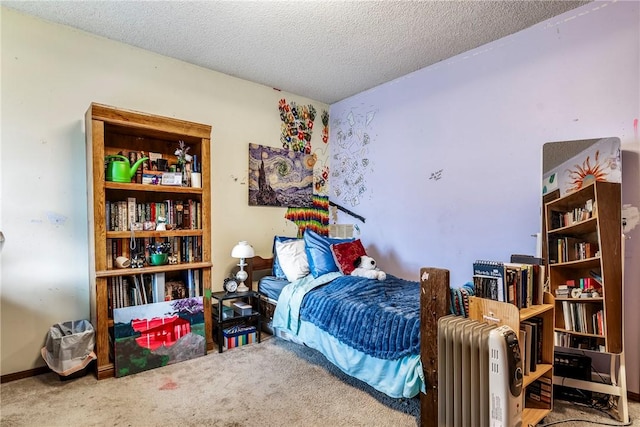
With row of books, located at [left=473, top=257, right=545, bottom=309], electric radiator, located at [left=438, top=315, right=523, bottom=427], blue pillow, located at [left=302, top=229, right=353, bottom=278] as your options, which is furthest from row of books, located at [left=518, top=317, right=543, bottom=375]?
blue pillow, located at [left=302, top=229, right=353, bottom=278]

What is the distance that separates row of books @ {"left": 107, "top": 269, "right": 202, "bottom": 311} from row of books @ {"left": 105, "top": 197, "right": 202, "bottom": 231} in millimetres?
400

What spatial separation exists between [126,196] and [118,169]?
32cm

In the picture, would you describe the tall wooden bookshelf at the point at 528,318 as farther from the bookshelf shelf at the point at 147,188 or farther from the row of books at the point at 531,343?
the bookshelf shelf at the point at 147,188

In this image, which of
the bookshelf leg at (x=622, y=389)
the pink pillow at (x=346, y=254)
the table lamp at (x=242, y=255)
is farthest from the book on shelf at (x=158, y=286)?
the bookshelf leg at (x=622, y=389)

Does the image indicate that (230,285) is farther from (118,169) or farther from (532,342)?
(532,342)

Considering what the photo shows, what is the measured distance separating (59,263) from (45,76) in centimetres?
137

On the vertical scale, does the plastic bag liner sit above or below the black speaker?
above

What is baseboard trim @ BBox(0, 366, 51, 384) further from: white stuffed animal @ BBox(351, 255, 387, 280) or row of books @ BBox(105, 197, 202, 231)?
white stuffed animal @ BBox(351, 255, 387, 280)

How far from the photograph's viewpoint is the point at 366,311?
84.6 inches

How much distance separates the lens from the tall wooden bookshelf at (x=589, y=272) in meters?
1.95

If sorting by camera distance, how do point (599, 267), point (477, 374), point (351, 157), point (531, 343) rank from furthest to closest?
1. point (351, 157)
2. point (599, 267)
3. point (531, 343)
4. point (477, 374)

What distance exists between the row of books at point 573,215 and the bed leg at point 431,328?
1.10 meters

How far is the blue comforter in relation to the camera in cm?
191

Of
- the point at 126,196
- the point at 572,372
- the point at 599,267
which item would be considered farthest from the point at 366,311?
the point at 126,196
